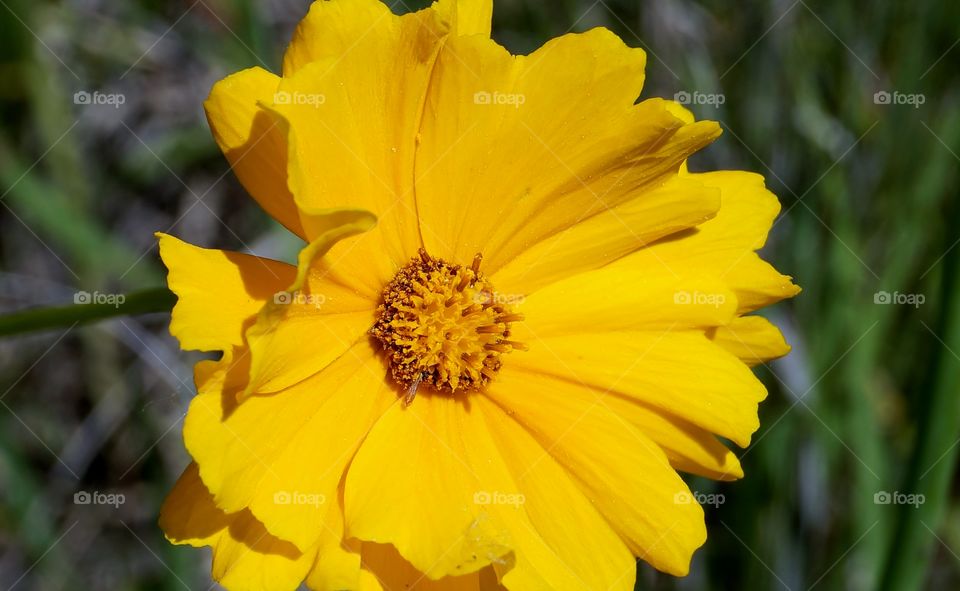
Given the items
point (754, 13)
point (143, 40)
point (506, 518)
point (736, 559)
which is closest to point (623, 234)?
point (506, 518)

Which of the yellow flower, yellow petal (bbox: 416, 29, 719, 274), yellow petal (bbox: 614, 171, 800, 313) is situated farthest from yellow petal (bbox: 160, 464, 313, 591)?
yellow petal (bbox: 614, 171, 800, 313)


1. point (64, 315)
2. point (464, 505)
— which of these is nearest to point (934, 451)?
point (464, 505)

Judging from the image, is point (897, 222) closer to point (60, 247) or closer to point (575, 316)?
point (575, 316)

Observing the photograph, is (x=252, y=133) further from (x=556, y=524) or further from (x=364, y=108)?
(x=556, y=524)

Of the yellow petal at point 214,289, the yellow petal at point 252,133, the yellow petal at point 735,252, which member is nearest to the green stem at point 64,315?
the yellow petal at point 214,289

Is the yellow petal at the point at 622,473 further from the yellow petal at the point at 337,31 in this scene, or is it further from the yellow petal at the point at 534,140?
the yellow petal at the point at 337,31

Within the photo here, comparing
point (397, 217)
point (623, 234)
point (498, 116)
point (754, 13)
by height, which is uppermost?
point (754, 13)

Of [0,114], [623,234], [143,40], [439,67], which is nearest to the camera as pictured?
[439,67]
